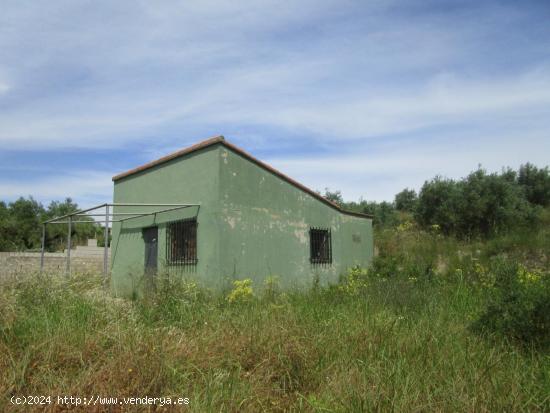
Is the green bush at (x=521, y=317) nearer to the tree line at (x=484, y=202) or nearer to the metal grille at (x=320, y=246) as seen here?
the metal grille at (x=320, y=246)

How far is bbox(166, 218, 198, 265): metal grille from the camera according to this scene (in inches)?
379

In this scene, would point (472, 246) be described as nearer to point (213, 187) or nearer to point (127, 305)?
point (213, 187)

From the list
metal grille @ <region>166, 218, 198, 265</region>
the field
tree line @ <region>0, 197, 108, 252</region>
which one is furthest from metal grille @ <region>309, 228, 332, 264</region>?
tree line @ <region>0, 197, 108, 252</region>

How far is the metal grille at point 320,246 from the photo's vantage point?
39.9ft

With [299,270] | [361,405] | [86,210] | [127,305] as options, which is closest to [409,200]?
[299,270]

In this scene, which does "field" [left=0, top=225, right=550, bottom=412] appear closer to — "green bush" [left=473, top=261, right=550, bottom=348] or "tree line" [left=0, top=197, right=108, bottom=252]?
"green bush" [left=473, top=261, right=550, bottom=348]

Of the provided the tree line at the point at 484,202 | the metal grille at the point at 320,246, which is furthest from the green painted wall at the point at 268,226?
the tree line at the point at 484,202

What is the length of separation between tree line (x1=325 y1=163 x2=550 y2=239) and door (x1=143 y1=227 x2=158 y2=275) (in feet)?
31.6

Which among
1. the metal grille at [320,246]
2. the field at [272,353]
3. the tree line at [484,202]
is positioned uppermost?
the tree line at [484,202]

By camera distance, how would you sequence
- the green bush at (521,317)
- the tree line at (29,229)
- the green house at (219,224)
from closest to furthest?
the green bush at (521,317), the green house at (219,224), the tree line at (29,229)

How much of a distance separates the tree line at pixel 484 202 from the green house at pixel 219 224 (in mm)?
5524

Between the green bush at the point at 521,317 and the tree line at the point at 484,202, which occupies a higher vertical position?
the tree line at the point at 484,202

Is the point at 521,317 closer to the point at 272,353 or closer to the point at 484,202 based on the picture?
the point at 272,353

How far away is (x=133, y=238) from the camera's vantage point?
36.8ft
